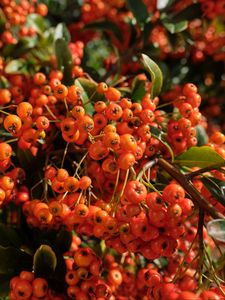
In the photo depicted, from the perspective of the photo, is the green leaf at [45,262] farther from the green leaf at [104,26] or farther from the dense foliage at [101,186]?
the green leaf at [104,26]

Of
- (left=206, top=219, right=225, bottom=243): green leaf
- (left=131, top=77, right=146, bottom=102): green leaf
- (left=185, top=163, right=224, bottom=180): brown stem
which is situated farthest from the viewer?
(left=131, top=77, right=146, bottom=102): green leaf

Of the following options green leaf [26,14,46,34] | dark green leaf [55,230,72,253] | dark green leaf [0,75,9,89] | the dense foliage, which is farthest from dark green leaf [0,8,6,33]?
dark green leaf [55,230,72,253]

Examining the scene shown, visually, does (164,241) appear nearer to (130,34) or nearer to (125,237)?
(125,237)

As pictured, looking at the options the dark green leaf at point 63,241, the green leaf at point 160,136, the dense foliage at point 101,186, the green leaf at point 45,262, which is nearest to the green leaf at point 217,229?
the dense foliage at point 101,186

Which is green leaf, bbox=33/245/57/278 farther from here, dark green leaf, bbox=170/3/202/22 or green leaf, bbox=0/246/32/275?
dark green leaf, bbox=170/3/202/22

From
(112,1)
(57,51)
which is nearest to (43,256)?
(57,51)

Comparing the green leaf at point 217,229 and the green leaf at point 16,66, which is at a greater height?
the green leaf at point 217,229

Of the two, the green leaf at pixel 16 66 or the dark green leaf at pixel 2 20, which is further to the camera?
the dark green leaf at pixel 2 20
